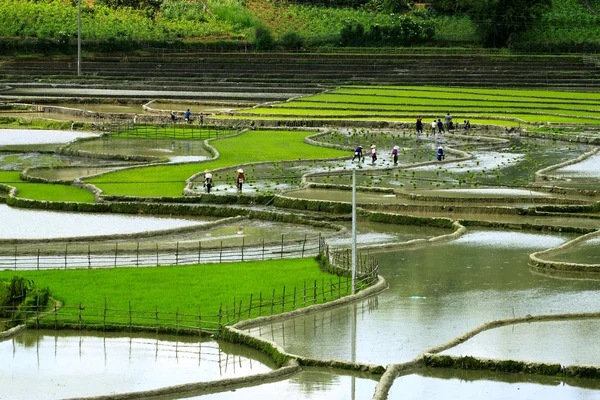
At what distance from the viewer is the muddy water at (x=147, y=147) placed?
5284 cm

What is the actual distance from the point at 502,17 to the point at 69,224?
60.7 metres

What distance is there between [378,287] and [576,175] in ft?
65.7

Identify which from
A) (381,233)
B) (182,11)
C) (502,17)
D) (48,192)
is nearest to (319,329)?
(381,233)

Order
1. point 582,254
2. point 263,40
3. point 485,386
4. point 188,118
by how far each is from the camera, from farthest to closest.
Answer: point 263,40 < point 188,118 < point 582,254 < point 485,386

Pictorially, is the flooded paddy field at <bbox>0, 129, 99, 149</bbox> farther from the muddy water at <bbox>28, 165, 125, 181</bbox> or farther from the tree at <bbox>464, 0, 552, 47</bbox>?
the tree at <bbox>464, 0, 552, 47</bbox>

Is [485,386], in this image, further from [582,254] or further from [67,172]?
[67,172]

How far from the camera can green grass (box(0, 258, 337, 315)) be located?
86.3 ft

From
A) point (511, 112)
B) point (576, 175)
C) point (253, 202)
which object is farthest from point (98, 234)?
point (511, 112)

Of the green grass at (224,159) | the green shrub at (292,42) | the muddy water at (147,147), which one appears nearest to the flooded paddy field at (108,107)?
the green grass at (224,159)

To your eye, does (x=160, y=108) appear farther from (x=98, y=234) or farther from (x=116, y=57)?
(x=98, y=234)

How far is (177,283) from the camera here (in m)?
28.1

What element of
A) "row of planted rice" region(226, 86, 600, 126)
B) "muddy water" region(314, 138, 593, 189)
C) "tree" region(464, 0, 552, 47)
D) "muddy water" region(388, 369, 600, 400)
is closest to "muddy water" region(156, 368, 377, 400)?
"muddy water" region(388, 369, 600, 400)

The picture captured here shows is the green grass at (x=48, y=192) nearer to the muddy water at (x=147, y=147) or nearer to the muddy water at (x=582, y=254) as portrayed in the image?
the muddy water at (x=147, y=147)

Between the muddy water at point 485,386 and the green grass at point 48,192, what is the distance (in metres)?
21.2
